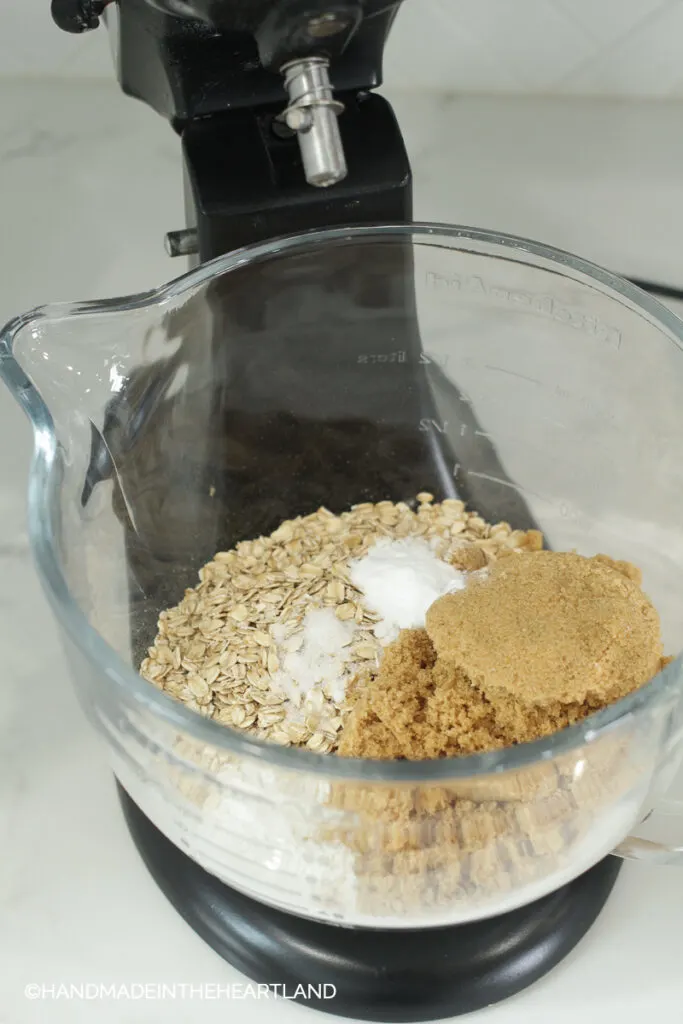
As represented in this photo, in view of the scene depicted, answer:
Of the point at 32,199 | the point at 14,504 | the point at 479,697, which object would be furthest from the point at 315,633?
the point at 32,199

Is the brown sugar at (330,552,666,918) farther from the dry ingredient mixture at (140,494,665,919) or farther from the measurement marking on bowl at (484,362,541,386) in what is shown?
the measurement marking on bowl at (484,362,541,386)

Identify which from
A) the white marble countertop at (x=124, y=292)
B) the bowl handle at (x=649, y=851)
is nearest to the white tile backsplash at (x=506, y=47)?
the white marble countertop at (x=124, y=292)

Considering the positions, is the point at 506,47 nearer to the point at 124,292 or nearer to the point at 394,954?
the point at 124,292

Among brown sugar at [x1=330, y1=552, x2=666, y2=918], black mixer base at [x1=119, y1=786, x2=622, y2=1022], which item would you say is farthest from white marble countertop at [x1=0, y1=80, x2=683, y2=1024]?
brown sugar at [x1=330, y1=552, x2=666, y2=918]

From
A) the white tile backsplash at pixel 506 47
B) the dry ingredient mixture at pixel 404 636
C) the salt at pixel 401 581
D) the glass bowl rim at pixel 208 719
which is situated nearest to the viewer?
the glass bowl rim at pixel 208 719

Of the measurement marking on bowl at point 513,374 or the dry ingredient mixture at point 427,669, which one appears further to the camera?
the measurement marking on bowl at point 513,374

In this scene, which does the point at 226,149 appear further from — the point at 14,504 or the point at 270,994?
the point at 270,994

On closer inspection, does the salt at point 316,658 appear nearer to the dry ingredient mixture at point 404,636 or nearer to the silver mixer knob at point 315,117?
the dry ingredient mixture at point 404,636
